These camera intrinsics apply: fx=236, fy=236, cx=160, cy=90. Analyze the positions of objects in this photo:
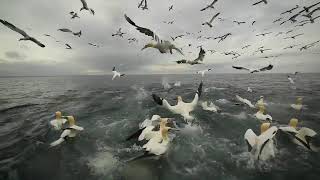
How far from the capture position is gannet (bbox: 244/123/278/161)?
9.25m

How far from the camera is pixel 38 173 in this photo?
11.6 metres

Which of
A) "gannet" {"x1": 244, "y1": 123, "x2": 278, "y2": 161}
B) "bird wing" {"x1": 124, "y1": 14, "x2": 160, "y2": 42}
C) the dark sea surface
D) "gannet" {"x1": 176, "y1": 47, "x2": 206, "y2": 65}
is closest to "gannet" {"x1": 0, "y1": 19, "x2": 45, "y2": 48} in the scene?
"bird wing" {"x1": 124, "y1": 14, "x2": 160, "y2": 42}

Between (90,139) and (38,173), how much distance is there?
457cm

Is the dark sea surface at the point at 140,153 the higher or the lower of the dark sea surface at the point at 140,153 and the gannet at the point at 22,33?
the lower

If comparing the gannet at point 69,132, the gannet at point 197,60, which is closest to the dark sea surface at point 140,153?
the gannet at point 69,132

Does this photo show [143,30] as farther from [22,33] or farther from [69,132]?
[69,132]

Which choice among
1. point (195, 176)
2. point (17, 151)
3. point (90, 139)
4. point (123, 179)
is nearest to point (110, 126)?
point (90, 139)

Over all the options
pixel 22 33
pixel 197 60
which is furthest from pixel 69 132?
pixel 197 60

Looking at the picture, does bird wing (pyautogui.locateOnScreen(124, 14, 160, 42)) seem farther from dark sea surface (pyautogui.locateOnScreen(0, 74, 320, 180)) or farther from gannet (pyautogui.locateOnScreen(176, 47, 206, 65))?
dark sea surface (pyautogui.locateOnScreen(0, 74, 320, 180))

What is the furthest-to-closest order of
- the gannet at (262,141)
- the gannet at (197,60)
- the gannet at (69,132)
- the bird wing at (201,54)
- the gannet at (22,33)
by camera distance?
the gannet at (69,132) < the bird wing at (201,54) < the gannet at (197,60) < the gannet at (262,141) < the gannet at (22,33)

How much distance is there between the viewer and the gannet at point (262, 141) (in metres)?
9.25

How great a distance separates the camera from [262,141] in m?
9.61

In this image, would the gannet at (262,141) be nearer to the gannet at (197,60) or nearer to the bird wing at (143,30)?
the gannet at (197,60)

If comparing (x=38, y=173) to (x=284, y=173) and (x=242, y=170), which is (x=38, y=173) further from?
(x=284, y=173)
